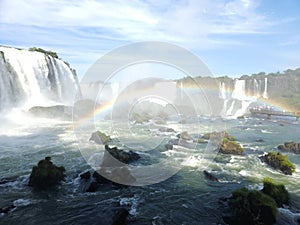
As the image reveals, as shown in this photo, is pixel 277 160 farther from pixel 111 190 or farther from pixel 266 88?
pixel 266 88

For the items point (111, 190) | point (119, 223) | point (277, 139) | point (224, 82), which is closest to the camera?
point (119, 223)

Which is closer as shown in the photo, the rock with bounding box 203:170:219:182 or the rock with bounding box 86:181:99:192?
the rock with bounding box 86:181:99:192

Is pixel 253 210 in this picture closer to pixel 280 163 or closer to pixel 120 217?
pixel 120 217

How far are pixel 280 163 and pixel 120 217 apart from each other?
40.2 ft

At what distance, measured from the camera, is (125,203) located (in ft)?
38.1

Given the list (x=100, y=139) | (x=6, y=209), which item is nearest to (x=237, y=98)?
(x=100, y=139)

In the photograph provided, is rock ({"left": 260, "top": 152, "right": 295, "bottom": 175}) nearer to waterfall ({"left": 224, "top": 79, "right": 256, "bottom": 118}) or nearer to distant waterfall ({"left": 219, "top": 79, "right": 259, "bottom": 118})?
distant waterfall ({"left": 219, "top": 79, "right": 259, "bottom": 118})

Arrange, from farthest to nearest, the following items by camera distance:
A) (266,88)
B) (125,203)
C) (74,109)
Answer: (266,88)
(74,109)
(125,203)

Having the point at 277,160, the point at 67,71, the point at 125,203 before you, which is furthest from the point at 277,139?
the point at 67,71

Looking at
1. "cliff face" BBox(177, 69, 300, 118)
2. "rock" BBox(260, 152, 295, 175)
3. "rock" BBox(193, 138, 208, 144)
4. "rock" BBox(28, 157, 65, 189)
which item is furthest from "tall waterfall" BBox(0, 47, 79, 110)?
"cliff face" BBox(177, 69, 300, 118)

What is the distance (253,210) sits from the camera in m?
10.4

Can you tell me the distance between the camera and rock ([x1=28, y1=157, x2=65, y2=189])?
13164mm

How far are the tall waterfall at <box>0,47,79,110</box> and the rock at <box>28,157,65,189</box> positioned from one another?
22.0 m

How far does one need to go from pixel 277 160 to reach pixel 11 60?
32108 millimetres
